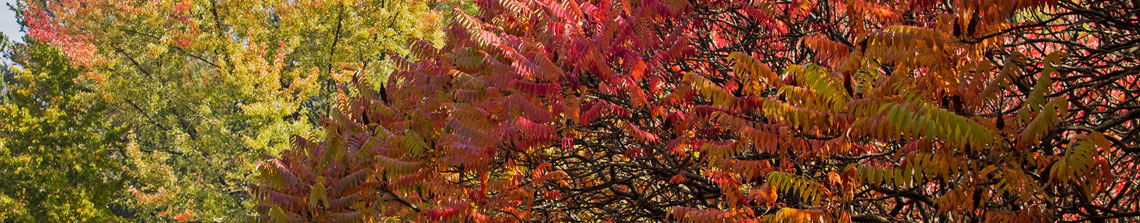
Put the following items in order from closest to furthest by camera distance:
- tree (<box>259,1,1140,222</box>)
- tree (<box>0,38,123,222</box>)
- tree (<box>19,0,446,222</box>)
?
1. tree (<box>259,1,1140,222</box>)
2. tree (<box>19,0,446,222</box>)
3. tree (<box>0,38,123,222</box>)

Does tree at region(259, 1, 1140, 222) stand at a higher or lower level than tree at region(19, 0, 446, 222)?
lower

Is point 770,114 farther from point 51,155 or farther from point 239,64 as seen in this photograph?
point 51,155

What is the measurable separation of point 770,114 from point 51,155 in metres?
24.3

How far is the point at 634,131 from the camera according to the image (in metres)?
6.69

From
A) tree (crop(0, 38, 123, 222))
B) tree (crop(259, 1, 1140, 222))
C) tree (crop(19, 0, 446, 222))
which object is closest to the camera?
tree (crop(259, 1, 1140, 222))

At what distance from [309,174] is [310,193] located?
52 cm

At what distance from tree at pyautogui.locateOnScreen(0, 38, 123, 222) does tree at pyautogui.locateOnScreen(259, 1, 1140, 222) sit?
1699 cm

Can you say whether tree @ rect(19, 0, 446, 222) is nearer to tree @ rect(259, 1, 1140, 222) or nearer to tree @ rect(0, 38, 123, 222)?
tree @ rect(0, 38, 123, 222)

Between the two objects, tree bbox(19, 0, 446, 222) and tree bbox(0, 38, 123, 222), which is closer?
tree bbox(19, 0, 446, 222)

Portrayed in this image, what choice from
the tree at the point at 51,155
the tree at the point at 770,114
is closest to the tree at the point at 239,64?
the tree at the point at 51,155

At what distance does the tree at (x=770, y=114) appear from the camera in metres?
4.73

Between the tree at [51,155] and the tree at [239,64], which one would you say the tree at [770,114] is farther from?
the tree at [51,155]

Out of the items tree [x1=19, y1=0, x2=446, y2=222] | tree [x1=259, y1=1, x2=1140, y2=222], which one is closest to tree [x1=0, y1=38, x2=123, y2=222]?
tree [x1=19, y1=0, x2=446, y2=222]

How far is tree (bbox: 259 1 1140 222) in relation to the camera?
473 centimetres
